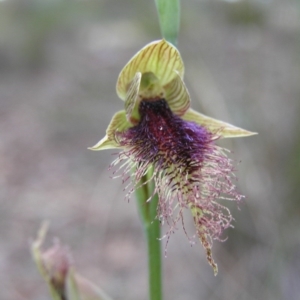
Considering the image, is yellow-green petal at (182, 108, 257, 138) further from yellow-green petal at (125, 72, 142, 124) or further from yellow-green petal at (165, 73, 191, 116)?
yellow-green petal at (125, 72, 142, 124)

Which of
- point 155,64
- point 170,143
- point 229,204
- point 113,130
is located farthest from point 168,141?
point 229,204

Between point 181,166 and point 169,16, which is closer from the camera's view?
point 181,166

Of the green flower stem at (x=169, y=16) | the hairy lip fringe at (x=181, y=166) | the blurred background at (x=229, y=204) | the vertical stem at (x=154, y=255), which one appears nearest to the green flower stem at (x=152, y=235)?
the vertical stem at (x=154, y=255)

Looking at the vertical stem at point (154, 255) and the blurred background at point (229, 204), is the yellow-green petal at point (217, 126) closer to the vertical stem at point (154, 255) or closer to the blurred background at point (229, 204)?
the vertical stem at point (154, 255)

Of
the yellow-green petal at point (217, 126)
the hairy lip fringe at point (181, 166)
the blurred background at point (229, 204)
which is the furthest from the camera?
the blurred background at point (229, 204)

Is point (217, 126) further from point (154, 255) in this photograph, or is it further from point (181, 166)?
point (154, 255)
